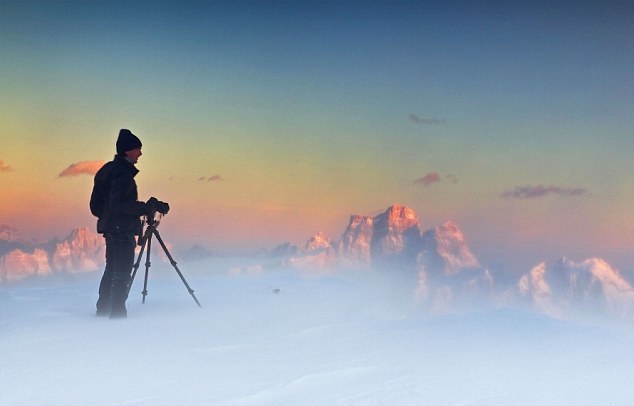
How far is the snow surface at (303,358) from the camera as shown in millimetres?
7254

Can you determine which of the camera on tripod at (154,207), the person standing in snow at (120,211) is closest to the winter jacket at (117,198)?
the person standing in snow at (120,211)

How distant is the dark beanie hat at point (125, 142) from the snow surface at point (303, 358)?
3.18m

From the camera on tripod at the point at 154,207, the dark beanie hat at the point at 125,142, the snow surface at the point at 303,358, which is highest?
the dark beanie hat at the point at 125,142

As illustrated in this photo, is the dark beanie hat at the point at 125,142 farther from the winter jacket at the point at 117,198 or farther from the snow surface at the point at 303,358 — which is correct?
the snow surface at the point at 303,358

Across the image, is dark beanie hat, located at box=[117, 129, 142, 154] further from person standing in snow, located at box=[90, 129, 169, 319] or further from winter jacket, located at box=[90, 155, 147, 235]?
winter jacket, located at box=[90, 155, 147, 235]

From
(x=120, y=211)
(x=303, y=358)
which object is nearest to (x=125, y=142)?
(x=120, y=211)

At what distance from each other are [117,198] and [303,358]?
4.92 metres

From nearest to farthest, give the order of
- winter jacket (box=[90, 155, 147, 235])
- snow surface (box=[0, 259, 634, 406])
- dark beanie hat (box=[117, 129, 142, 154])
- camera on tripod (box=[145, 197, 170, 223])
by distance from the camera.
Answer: snow surface (box=[0, 259, 634, 406]) < winter jacket (box=[90, 155, 147, 235]) < dark beanie hat (box=[117, 129, 142, 154]) < camera on tripod (box=[145, 197, 170, 223])

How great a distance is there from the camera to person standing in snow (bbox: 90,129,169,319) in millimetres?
11625

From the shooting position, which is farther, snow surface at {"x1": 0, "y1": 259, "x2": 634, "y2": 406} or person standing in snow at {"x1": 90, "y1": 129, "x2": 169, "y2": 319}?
person standing in snow at {"x1": 90, "y1": 129, "x2": 169, "y2": 319}

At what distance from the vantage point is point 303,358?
29.0 feet

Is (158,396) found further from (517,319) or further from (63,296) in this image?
(63,296)

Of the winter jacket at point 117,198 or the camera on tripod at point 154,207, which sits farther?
the camera on tripod at point 154,207

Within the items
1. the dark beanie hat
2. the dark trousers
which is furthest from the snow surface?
the dark beanie hat
